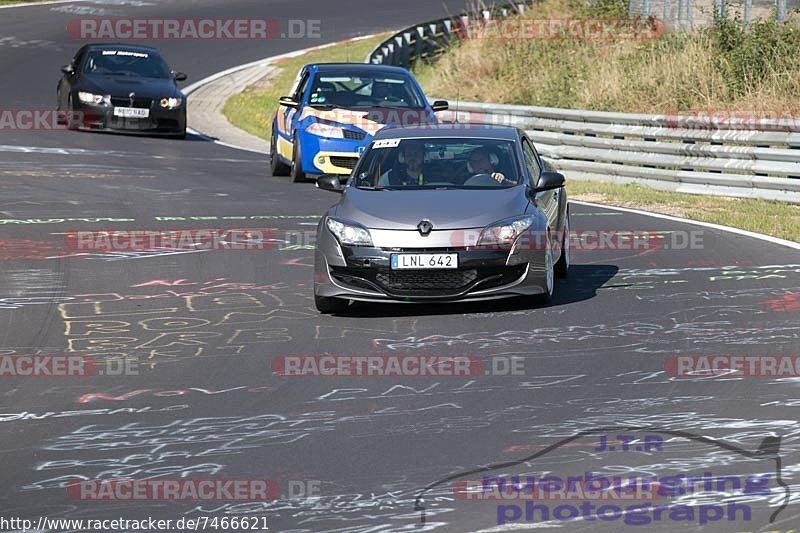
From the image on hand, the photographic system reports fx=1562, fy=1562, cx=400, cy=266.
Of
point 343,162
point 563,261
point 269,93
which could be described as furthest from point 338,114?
point 269,93

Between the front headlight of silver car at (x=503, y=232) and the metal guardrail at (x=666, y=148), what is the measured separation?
8.32 m

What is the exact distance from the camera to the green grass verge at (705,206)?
56.2 feet

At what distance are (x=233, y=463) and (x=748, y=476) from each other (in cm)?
237

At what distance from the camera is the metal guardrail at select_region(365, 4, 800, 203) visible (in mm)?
19469

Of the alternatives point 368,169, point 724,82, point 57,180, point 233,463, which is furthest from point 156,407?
point 724,82

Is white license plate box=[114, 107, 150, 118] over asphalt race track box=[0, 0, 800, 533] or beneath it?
over

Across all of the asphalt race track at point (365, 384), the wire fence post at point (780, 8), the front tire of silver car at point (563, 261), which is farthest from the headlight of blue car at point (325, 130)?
the wire fence post at point (780, 8)

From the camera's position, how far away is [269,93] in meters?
34.3

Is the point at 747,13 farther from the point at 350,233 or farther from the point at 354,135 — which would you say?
the point at 350,233

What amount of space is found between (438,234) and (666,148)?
10507 millimetres

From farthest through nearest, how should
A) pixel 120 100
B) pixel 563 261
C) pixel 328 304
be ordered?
1. pixel 120 100
2. pixel 563 261
3. pixel 328 304

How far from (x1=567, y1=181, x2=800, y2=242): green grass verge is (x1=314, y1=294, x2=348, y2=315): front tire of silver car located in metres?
6.04

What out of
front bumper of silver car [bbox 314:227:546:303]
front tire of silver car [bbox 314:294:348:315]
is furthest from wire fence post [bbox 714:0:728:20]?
front tire of silver car [bbox 314:294:348:315]

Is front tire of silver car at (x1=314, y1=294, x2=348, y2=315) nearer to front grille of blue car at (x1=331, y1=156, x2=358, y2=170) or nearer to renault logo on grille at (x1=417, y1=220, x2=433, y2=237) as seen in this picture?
renault logo on grille at (x1=417, y1=220, x2=433, y2=237)
